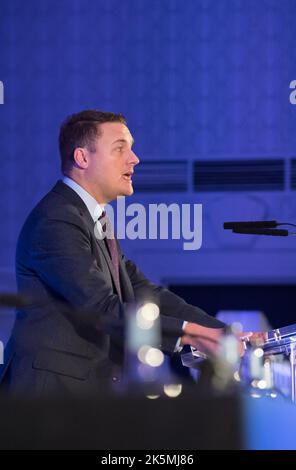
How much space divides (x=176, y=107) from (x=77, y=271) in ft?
7.68

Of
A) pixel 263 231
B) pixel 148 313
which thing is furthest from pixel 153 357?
pixel 263 231

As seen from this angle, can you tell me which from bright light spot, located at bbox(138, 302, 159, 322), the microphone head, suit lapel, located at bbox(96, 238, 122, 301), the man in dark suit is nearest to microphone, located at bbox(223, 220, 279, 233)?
the microphone head

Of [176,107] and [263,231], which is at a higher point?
[176,107]

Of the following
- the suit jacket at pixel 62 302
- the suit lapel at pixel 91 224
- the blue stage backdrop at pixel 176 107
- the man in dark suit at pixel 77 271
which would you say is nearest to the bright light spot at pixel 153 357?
the man in dark suit at pixel 77 271

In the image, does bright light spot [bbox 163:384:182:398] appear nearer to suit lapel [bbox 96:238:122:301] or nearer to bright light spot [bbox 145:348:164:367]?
bright light spot [bbox 145:348:164:367]

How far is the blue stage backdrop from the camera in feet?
13.8

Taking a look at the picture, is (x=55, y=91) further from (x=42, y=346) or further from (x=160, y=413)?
(x=160, y=413)

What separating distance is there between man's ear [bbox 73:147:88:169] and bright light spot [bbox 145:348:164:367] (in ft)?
4.97

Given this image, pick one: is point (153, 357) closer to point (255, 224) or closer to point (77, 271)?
point (77, 271)

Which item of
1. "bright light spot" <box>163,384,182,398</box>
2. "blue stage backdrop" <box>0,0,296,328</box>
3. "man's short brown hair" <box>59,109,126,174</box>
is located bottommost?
"bright light spot" <box>163,384,182,398</box>

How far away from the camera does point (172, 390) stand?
0.75m

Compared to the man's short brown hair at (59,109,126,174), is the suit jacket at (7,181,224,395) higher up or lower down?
lower down

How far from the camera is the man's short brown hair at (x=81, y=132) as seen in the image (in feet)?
7.95

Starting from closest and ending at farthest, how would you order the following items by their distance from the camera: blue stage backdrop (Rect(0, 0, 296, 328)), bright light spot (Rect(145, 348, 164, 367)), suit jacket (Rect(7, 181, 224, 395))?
bright light spot (Rect(145, 348, 164, 367)) → suit jacket (Rect(7, 181, 224, 395)) → blue stage backdrop (Rect(0, 0, 296, 328))
